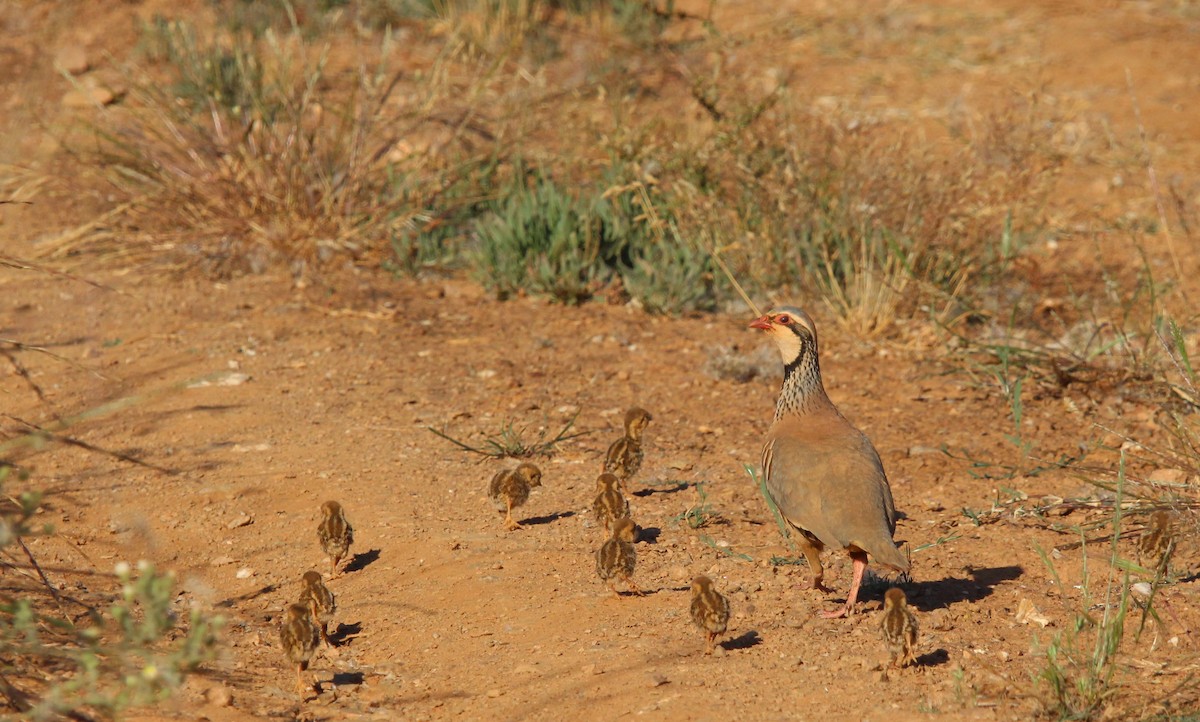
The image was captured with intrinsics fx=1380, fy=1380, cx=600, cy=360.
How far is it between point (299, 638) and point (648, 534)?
1.97m

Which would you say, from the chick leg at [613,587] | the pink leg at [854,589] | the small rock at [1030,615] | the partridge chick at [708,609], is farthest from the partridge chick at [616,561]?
the small rock at [1030,615]

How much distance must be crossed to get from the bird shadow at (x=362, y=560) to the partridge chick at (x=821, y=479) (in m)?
1.76

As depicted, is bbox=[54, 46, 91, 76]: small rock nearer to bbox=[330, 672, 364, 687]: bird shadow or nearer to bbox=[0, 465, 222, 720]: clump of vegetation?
bbox=[0, 465, 222, 720]: clump of vegetation

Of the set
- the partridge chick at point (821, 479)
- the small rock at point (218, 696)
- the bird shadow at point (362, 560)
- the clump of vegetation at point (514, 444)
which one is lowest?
the clump of vegetation at point (514, 444)

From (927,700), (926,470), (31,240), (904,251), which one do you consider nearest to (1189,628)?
(927,700)

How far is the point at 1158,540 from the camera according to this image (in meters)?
5.72

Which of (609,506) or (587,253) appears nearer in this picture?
(609,506)

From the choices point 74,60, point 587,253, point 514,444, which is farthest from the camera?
point 74,60

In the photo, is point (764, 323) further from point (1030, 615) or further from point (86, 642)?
point (86, 642)

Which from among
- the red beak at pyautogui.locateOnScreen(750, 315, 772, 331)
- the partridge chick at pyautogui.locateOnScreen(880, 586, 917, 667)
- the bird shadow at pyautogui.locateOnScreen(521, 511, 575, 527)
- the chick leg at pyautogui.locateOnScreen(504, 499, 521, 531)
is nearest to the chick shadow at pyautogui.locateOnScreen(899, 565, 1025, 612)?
the partridge chick at pyautogui.locateOnScreen(880, 586, 917, 667)

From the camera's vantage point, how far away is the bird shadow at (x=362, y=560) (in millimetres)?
6047

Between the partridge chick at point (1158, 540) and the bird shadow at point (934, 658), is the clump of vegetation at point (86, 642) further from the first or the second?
the partridge chick at point (1158, 540)

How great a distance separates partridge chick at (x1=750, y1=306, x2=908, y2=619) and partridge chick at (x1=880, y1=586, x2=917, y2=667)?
219mm

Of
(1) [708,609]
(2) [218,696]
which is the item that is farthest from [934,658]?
(2) [218,696]
